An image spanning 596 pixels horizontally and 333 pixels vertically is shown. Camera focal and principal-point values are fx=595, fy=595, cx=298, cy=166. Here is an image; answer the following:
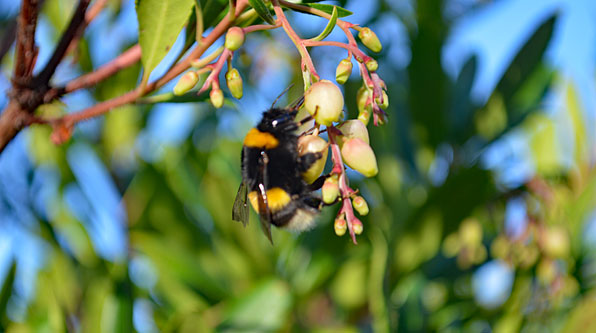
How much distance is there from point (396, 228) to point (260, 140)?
0.76 meters

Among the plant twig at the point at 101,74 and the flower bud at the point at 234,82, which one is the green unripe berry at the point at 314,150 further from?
the plant twig at the point at 101,74

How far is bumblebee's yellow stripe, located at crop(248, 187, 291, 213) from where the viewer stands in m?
0.82

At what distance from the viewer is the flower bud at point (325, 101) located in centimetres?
62

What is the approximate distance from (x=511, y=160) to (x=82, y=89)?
1.27 meters

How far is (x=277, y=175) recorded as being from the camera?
0.82 meters

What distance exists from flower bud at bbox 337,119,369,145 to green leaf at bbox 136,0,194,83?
0.80ft

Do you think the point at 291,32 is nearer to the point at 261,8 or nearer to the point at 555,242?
the point at 261,8

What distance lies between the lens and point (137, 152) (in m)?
1.82

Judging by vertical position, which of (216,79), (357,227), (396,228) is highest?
(216,79)

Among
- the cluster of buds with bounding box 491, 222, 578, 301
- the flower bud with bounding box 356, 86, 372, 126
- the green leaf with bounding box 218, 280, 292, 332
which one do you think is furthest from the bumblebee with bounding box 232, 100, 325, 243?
the cluster of buds with bounding box 491, 222, 578, 301

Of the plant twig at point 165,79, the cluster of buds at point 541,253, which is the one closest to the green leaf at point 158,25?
the plant twig at point 165,79

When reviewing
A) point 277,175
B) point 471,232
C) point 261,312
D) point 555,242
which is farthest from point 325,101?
point 555,242

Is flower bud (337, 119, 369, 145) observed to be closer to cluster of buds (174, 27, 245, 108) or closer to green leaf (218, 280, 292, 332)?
cluster of buds (174, 27, 245, 108)

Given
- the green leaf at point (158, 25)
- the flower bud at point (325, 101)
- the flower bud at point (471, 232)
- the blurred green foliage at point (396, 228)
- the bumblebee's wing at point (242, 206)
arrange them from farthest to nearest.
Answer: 1. the flower bud at point (471, 232)
2. the blurred green foliage at point (396, 228)
3. the bumblebee's wing at point (242, 206)
4. the green leaf at point (158, 25)
5. the flower bud at point (325, 101)
